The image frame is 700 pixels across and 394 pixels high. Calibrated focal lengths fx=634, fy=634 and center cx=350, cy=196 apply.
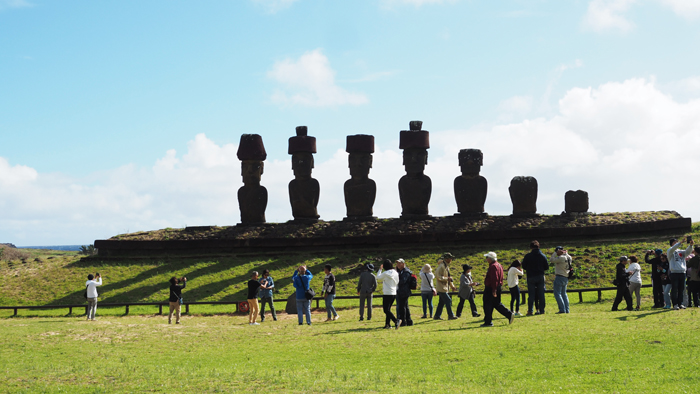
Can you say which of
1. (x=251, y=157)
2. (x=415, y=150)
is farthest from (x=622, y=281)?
(x=251, y=157)

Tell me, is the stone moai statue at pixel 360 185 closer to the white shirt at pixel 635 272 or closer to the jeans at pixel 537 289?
the jeans at pixel 537 289

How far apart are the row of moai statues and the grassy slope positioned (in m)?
3.75

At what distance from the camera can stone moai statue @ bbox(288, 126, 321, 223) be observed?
34.7 meters

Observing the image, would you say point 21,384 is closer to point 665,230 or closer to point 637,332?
Result: point 637,332

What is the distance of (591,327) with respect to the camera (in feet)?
39.7

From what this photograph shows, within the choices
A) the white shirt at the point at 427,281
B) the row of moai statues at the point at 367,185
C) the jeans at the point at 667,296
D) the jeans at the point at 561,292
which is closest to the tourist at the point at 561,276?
the jeans at the point at 561,292

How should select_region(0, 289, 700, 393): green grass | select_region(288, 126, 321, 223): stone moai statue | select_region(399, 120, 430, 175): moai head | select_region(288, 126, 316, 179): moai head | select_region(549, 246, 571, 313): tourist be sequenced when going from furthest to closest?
select_region(288, 126, 316, 179): moai head → select_region(288, 126, 321, 223): stone moai statue → select_region(399, 120, 430, 175): moai head → select_region(549, 246, 571, 313): tourist → select_region(0, 289, 700, 393): green grass

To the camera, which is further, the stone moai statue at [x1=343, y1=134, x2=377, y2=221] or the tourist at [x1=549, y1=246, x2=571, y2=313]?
the stone moai statue at [x1=343, y1=134, x2=377, y2=221]

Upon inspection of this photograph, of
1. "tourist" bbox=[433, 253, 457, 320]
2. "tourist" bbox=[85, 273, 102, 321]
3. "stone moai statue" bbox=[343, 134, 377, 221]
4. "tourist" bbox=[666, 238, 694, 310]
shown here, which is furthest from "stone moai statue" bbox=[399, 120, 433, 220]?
"tourist" bbox=[666, 238, 694, 310]

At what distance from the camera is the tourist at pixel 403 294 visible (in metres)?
14.2

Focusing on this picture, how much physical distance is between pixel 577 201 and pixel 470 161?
5801mm

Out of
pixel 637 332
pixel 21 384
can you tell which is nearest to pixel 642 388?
pixel 637 332

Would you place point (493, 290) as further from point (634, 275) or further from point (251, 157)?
point (251, 157)

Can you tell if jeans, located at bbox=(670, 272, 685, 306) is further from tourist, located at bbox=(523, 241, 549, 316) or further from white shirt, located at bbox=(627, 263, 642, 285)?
tourist, located at bbox=(523, 241, 549, 316)
